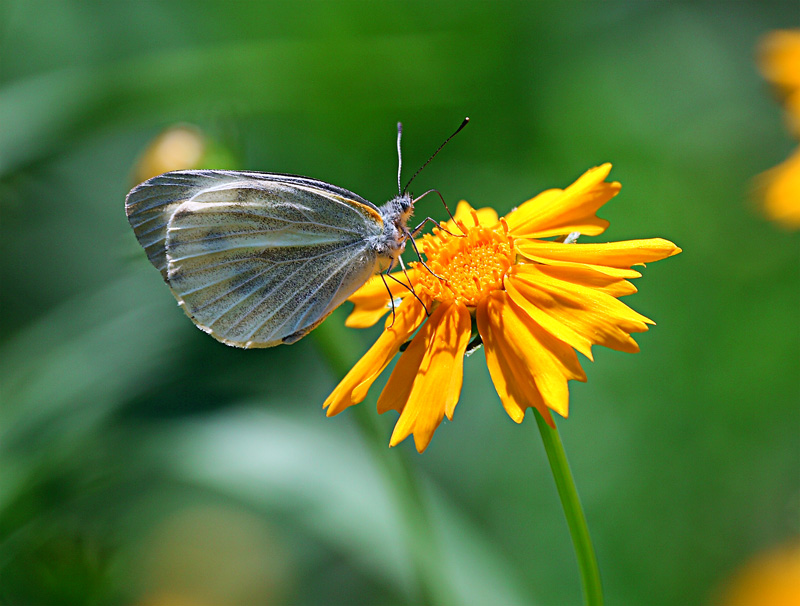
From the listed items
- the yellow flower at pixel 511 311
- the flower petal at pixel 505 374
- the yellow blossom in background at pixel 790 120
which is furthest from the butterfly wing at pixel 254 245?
the yellow blossom in background at pixel 790 120

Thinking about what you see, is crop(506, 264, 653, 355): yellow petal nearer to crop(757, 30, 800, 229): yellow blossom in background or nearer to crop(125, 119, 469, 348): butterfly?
crop(125, 119, 469, 348): butterfly

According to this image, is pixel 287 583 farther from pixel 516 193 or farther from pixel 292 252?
pixel 516 193

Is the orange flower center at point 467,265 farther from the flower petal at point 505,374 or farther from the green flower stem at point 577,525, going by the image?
the green flower stem at point 577,525

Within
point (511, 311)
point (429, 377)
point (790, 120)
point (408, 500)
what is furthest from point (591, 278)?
point (790, 120)

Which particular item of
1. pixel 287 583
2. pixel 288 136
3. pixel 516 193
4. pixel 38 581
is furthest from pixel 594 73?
pixel 38 581

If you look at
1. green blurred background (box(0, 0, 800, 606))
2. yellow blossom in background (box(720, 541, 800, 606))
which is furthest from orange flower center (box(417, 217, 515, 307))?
yellow blossom in background (box(720, 541, 800, 606))

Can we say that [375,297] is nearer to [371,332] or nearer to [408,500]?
[408,500]

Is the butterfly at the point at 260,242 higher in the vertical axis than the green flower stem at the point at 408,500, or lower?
higher
